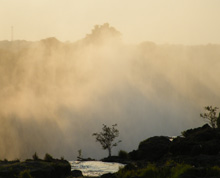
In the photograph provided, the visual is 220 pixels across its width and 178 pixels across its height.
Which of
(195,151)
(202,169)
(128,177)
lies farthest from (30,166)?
(195,151)

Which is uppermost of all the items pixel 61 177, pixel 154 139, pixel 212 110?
pixel 212 110

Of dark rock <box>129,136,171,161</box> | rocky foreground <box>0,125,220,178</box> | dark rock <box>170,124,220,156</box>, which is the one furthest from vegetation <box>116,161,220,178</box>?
dark rock <box>129,136,171,161</box>

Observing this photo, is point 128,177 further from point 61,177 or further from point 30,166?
point 61,177

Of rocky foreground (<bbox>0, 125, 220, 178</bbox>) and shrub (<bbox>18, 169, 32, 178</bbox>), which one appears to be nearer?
rocky foreground (<bbox>0, 125, 220, 178</bbox>)

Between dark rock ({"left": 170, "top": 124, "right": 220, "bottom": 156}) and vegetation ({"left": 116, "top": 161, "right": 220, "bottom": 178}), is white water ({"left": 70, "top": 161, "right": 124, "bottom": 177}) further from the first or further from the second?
vegetation ({"left": 116, "top": 161, "right": 220, "bottom": 178})

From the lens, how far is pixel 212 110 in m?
91.4

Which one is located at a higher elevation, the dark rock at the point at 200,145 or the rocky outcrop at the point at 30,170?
the dark rock at the point at 200,145

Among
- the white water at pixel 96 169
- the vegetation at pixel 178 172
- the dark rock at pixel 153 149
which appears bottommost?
the white water at pixel 96 169

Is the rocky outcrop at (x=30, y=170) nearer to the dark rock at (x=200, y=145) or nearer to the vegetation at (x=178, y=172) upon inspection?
the vegetation at (x=178, y=172)

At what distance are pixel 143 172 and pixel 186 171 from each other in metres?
2.03

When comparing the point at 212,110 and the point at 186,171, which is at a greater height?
the point at 212,110

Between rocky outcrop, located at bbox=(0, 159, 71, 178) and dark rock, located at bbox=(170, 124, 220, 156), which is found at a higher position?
dark rock, located at bbox=(170, 124, 220, 156)

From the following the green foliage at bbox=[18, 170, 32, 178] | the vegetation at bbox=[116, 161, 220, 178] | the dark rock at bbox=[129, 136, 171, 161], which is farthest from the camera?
the dark rock at bbox=[129, 136, 171, 161]

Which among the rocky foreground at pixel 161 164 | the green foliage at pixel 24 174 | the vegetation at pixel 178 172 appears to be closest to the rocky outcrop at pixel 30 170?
the rocky foreground at pixel 161 164
